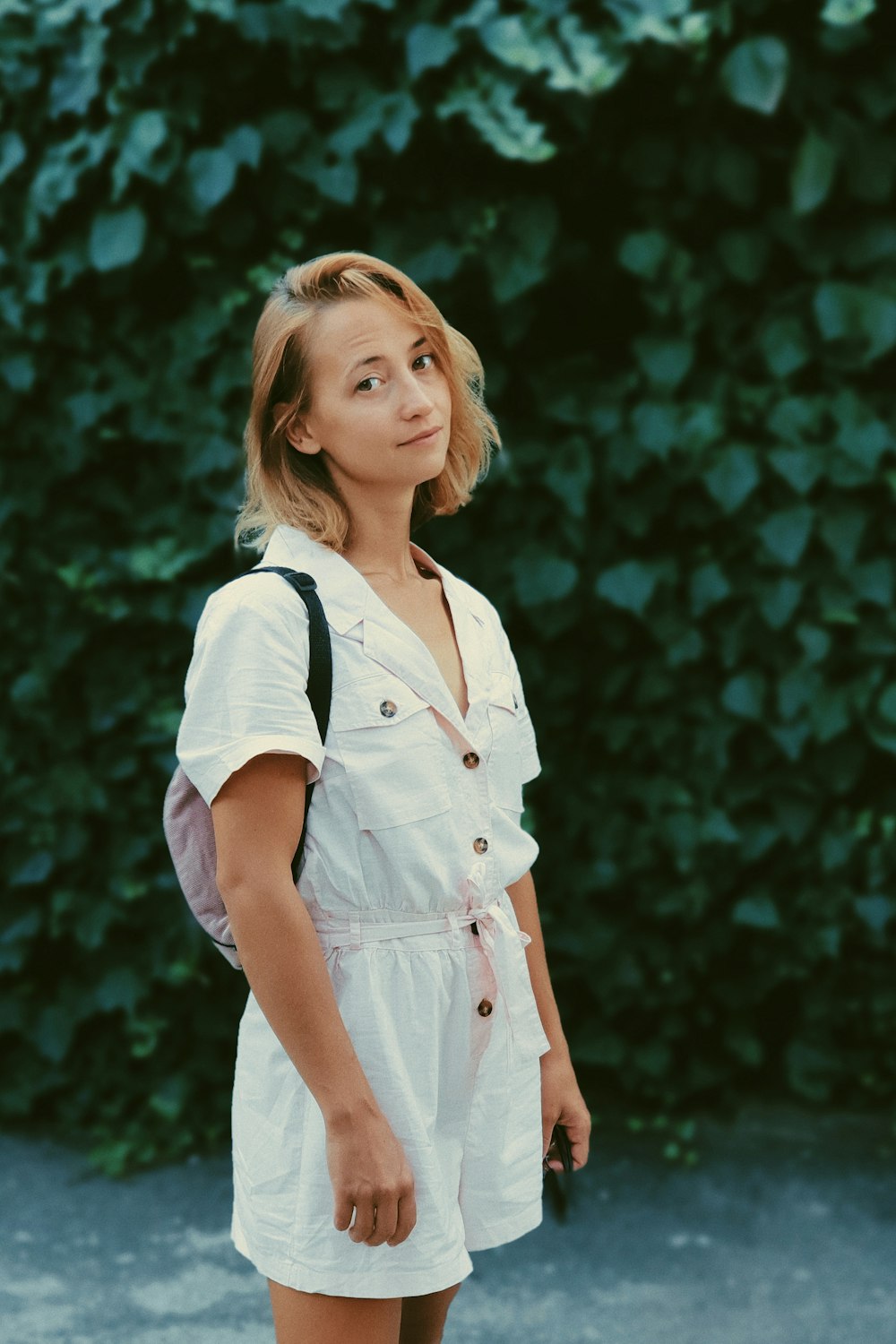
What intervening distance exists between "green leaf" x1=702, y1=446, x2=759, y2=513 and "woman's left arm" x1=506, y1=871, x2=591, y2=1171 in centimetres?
131

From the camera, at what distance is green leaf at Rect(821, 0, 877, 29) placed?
2.70 meters

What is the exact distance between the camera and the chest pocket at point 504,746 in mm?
1699

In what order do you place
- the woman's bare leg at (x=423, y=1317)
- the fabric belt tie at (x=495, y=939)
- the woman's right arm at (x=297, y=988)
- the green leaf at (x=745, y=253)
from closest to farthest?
1. the woman's right arm at (x=297, y=988)
2. the fabric belt tie at (x=495, y=939)
3. the woman's bare leg at (x=423, y=1317)
4. the green leaf at (x=745, y=253)

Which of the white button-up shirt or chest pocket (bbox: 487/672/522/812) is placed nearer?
the white button-up shirt

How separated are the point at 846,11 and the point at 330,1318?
2.52 m

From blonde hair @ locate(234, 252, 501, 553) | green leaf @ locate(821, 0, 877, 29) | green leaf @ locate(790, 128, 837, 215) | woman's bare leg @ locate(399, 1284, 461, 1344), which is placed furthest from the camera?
green leaf @ locate(790, 128, 837, 215)

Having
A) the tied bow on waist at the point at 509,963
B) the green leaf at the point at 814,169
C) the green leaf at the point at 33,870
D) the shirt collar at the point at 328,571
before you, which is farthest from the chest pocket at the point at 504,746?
the green leaf at the point at 33,870

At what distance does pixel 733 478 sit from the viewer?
2947mm

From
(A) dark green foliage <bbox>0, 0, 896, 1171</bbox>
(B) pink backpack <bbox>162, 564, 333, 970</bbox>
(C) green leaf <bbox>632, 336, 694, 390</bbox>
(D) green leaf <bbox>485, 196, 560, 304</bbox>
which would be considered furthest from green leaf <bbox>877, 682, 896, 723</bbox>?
(B) pink backpack <bbox>162, 564, 333, 970</bbox>

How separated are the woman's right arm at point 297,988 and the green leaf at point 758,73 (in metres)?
1.90

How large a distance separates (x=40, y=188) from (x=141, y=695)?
1.14 metres

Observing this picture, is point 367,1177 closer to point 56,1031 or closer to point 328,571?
point 328,571

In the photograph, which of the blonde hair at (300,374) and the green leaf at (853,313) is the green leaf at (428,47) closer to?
the green leaf at (853,313)

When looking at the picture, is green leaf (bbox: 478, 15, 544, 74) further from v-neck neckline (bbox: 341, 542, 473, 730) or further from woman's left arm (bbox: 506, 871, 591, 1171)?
woman's left arm (bbox: 506, 871, 591, 1171)
